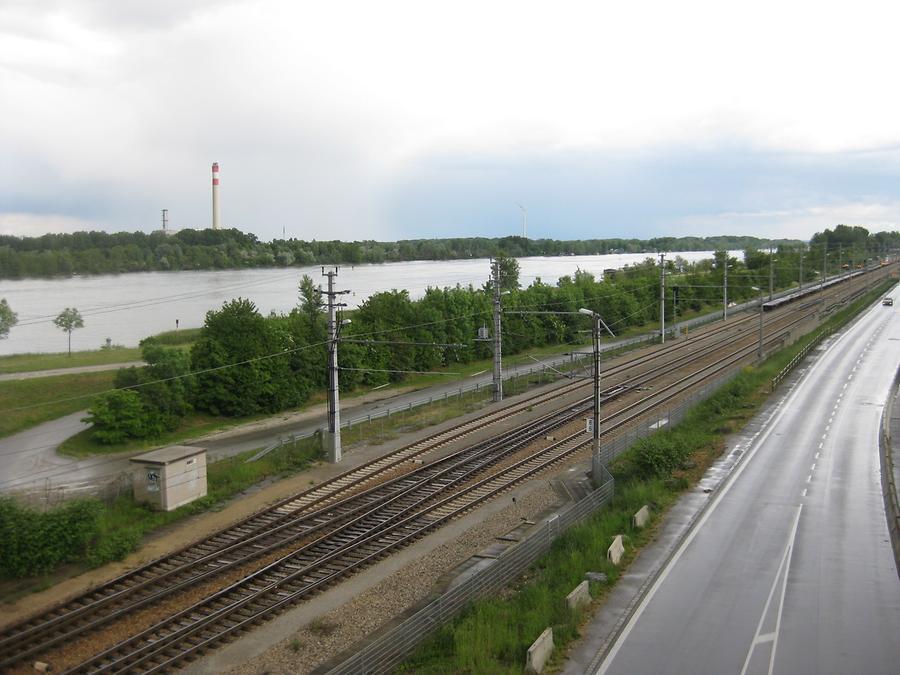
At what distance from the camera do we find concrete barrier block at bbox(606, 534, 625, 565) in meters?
17.4

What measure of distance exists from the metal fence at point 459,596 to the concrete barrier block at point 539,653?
2.04 meters

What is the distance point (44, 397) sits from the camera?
120ft

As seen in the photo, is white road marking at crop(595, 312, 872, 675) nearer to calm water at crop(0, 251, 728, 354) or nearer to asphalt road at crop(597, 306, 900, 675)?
asphalt road at crop(597, 306, 900, 675)

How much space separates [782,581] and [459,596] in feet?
23.7

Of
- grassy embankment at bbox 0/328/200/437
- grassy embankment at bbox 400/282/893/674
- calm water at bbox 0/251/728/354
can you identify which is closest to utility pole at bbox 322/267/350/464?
grassy embankment at bbox 400/282/893/674

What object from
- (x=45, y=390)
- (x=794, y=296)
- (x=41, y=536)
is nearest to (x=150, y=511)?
(x=41, y=536)

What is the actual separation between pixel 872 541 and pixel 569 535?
7663 mm

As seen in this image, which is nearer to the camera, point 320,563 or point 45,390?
point 320,563

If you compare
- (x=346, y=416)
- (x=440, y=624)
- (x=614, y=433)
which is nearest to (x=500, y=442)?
(x=614, y=433)

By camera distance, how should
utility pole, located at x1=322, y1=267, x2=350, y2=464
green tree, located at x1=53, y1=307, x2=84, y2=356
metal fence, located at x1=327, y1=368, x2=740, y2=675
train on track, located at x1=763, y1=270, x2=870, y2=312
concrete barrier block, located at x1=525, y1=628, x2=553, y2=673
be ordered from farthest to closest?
train on track, located at x1=763, y1=270, x2=870, y2=312
green tree, located at x1=53, y1=307, x2=84, y2=356
utility pole, located at x1=322, y1=267, x2=350, y2=464
concrete barrier block, located at x1=525, y1=628, x2=553, y2=673
metal fence, located at x1=327, y1=368, x2=740, y2=675

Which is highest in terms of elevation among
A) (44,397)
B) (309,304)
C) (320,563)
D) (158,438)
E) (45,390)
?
(309,304)

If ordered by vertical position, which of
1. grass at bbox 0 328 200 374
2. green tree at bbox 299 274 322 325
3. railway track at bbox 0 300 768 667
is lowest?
railway track at bbox 0 300 768 667

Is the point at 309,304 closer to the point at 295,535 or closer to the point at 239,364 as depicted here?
the point at 239,364

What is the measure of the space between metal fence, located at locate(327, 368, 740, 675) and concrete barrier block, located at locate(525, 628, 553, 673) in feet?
6.67
